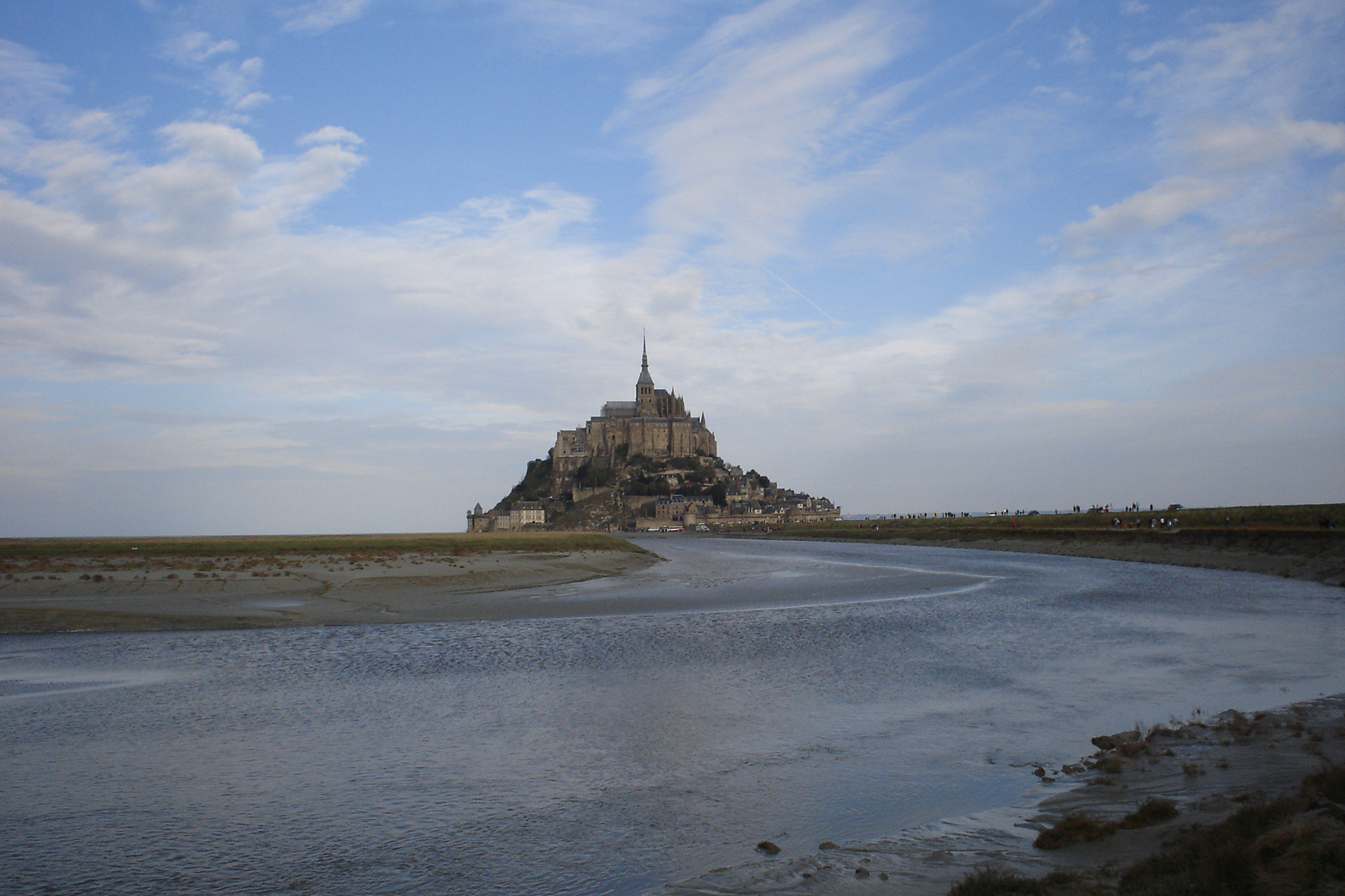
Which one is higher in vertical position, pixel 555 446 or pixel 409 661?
pixel 555 446

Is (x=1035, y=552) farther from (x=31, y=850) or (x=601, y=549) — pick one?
(x=31, y=850)

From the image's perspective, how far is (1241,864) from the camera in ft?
16.4

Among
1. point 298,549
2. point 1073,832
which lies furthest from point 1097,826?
point 298,549

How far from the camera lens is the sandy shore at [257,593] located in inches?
863

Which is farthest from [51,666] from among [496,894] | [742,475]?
→ [742,475]

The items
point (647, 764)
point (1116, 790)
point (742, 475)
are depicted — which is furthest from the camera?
point (742, 475)

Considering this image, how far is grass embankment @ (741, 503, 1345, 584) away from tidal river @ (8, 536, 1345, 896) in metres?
14.0

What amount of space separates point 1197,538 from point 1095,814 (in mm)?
45417

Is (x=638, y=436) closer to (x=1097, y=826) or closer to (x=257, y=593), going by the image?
(x=257, y=593)

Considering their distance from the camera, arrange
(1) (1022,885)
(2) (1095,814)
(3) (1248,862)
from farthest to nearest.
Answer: (2) (1095,814)
(1) (1022,885)
(3) (1248,862)

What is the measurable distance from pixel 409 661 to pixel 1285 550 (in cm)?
3737

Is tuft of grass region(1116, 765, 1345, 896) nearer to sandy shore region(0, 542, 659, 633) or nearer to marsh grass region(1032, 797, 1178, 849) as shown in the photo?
marsh grass region(1032, 797, 1178, 849)

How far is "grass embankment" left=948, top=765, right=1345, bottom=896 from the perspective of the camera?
4660 mm

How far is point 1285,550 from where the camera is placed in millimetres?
36781
